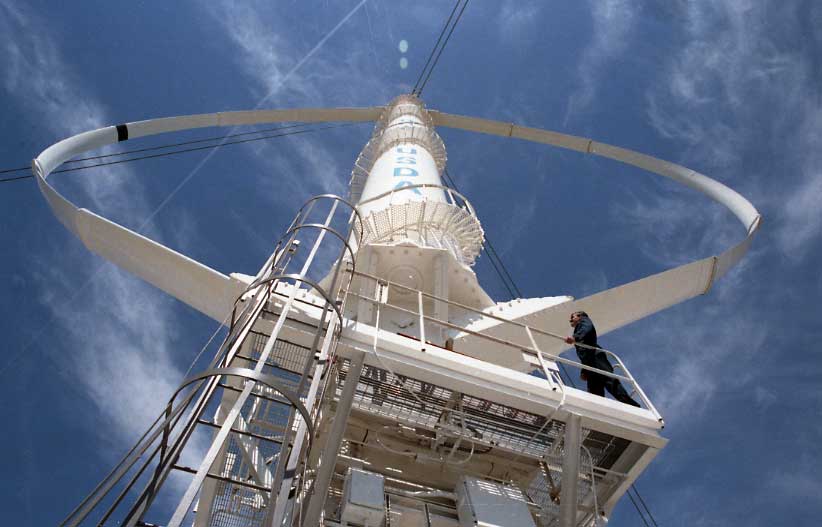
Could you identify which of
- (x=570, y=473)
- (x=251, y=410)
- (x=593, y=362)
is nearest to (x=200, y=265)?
(x=251, y=410)

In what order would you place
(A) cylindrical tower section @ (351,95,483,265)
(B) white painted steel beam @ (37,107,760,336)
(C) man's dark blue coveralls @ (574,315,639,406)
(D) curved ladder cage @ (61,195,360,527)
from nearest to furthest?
1. (D) curved ladder cage @ (61,195,360,527)
2. (C) man's dark blue coveralls @ (574,315,639,406)
3. (B) white painted steel beam @ (37,107,760,336)
4. (A) cylindrical tower section @ (351,95,483,265)

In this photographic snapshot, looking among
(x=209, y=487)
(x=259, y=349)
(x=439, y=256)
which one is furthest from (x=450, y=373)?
(x=439, y=256)

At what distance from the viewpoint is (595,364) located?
923 centimetres

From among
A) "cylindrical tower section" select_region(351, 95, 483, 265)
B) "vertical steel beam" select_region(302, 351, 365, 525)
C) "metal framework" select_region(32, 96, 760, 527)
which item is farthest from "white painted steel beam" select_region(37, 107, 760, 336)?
"vertical steel beam" select_region(302, 351, 365, 525)

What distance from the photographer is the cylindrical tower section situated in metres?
12.7

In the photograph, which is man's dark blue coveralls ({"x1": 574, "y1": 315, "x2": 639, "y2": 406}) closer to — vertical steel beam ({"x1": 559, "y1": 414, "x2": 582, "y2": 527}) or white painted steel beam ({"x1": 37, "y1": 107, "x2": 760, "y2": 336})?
vertical steel beam ({"x1": 559, "y1": 414, "x2": 582, "y2": 527})

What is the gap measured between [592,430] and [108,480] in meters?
5.61

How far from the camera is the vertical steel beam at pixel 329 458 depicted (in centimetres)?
584

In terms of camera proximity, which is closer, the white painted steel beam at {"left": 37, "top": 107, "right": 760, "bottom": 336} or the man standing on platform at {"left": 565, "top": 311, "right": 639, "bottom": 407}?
the man standing on platform at {"left": 565, "top": 311, "right": 639, "bottom": 407}

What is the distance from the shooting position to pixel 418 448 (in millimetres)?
8430

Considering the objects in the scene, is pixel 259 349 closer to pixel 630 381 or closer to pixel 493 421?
pixel 493 421

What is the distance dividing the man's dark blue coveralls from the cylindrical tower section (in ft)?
10.4

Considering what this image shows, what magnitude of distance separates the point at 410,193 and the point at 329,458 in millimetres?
9061

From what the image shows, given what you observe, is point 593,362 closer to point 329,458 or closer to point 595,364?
point 595,364
